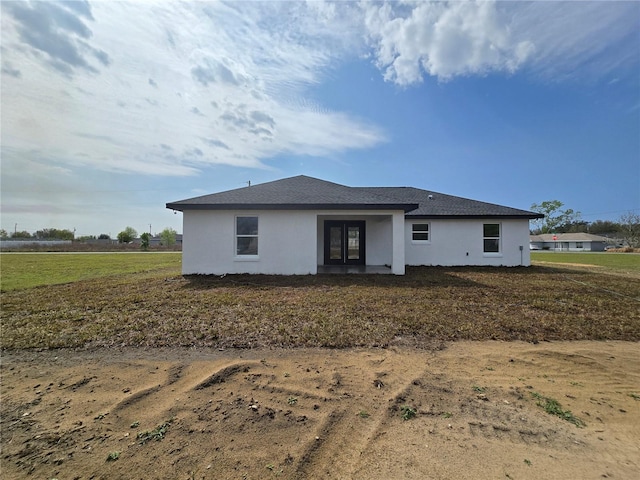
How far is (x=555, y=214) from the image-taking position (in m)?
67.1

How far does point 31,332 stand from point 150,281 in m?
5.63

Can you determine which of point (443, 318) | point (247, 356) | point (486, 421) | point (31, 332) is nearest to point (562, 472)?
point (486, 421)

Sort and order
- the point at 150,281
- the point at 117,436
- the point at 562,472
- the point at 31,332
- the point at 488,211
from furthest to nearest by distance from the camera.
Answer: the point at 488,211 < the point at 150,281 < the point at 31,332 < the point at 117,436 < the point at 562,472

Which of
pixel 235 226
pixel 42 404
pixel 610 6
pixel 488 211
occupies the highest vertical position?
pixel 610 6

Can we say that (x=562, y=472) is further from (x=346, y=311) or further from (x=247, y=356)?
(x=346, y=311)

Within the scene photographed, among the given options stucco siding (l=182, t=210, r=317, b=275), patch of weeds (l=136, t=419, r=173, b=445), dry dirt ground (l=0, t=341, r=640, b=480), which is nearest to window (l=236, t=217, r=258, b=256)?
stucco siding (l=182, t=210, r=317, b=275)

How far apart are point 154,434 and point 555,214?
86.6m

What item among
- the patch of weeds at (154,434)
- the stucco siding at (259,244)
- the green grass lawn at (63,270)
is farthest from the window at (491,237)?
the patch of weeds at (154,434)

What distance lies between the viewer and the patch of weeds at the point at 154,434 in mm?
2436

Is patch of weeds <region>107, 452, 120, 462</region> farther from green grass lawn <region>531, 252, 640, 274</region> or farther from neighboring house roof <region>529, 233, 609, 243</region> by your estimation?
neighboring house roof <region>529, 233, 609, 243</region>

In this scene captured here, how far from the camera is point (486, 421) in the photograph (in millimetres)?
2652

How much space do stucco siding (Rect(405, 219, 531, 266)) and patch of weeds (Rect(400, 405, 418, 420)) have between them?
1260 cm

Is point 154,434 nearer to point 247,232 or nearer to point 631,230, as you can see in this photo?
point 247,232

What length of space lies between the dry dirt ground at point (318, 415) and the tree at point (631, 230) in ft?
224
